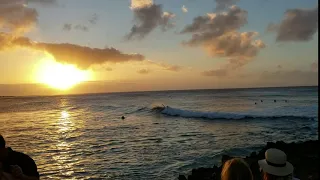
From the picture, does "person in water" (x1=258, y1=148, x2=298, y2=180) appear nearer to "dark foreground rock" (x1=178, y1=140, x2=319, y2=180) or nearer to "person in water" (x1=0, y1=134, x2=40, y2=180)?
"person in water" (x1=0, y1=134, x2=40, y2=180)

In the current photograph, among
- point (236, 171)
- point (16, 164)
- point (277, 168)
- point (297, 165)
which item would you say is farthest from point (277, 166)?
point (297, 165)

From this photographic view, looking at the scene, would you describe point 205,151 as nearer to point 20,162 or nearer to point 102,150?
point 102,150

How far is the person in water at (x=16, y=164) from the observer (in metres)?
3.53

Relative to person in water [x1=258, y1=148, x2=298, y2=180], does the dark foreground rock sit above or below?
below

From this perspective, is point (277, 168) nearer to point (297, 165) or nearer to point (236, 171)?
point (236, 171)

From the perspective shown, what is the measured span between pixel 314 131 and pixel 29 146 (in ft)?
78.1

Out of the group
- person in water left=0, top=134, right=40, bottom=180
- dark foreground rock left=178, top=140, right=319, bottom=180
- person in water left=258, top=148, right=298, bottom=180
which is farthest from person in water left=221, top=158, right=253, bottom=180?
dark foreground rock left=178, top=140, right=319, bottom=180

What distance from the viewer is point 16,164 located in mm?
3873

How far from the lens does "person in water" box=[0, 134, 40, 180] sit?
3531mm

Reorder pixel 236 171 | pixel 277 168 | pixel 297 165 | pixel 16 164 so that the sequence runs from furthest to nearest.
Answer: pixel 297 165, pixel 16 164, pixel 277 168, pixel 236 171

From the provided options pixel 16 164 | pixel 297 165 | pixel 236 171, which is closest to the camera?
pixel 236 171

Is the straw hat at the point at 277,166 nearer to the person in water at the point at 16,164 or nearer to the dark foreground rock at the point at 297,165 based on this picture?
the person in water at the point at 16,164

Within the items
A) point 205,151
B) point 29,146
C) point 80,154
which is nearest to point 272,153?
point 205,151

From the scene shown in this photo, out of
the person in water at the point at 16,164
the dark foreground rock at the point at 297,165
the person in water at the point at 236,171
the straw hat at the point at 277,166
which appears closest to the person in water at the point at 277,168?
the straw hat at the point at 277,166
